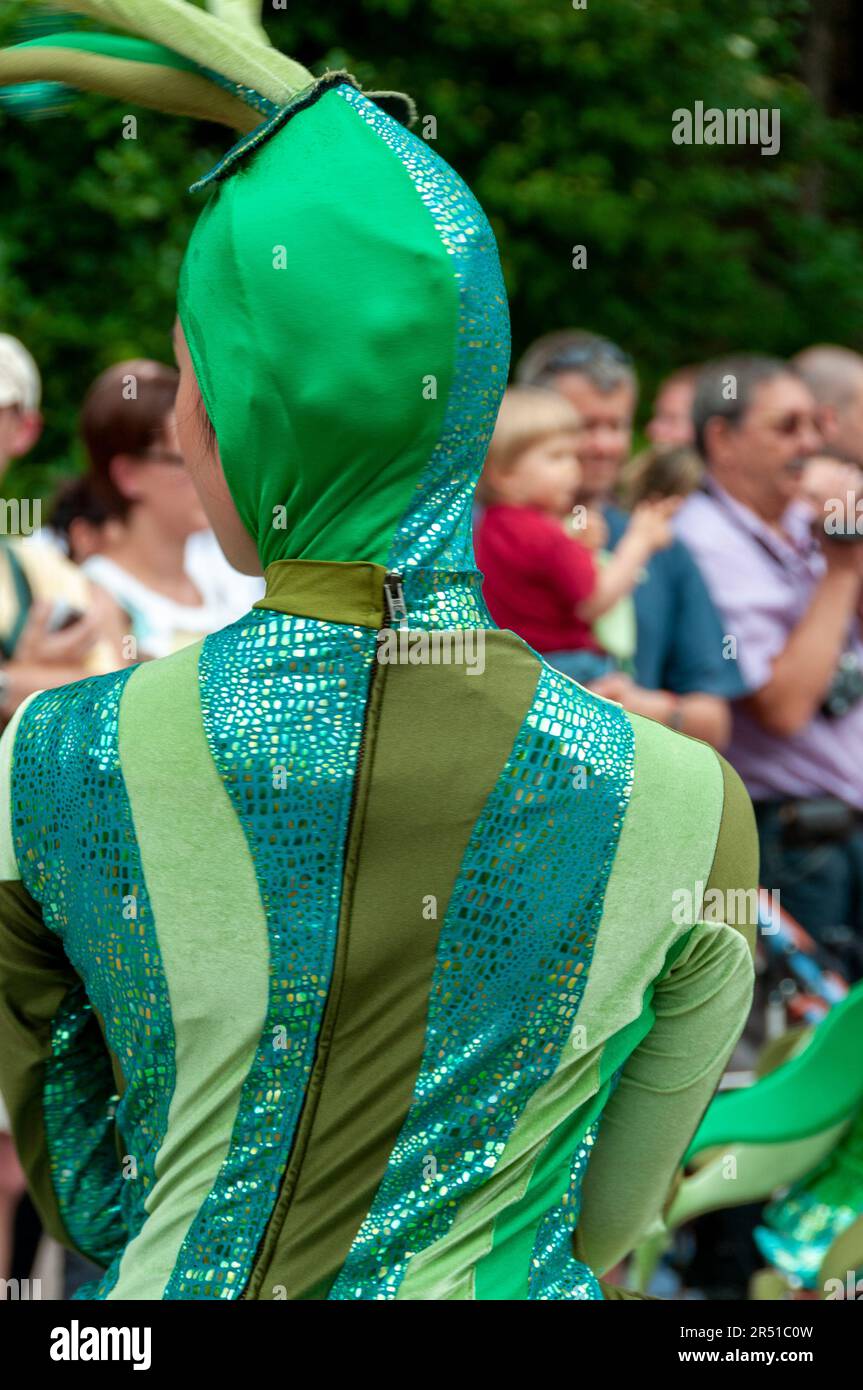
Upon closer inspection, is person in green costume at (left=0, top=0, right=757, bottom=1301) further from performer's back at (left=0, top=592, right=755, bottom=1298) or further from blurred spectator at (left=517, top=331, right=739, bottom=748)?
blurred spectator at (left=517, top=331, right=739, bottom=748)

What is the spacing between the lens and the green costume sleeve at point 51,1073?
1657 mm

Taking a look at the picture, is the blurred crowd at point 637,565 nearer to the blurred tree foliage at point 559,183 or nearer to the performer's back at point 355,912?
the performer's back at point 355,912

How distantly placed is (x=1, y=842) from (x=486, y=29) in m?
8.54

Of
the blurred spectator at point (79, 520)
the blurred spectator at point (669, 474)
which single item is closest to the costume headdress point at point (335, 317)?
the blurred spectator at point (79, 520)

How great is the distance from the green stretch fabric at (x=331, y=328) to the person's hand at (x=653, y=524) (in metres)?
3.43

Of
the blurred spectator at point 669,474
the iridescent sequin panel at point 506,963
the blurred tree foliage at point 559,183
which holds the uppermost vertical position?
the blurred tree foliage at point 559,183

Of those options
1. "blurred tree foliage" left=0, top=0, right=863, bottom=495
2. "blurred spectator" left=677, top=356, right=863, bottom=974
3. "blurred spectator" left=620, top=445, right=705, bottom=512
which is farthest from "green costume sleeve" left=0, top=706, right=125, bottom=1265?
"blurred tree foliage" left=0, top=0, right=863, bottom=495

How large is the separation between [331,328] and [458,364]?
0.36 feet

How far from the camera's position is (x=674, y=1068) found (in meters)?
1.72

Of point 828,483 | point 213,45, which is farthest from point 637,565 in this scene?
point 213,45

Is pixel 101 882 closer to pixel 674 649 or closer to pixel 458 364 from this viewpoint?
pixel 458 364

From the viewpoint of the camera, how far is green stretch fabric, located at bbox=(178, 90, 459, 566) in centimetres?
150

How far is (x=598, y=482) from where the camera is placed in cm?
545

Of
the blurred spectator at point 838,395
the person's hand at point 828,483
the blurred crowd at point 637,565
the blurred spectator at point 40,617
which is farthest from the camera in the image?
the blurred spectator at point 838,395
